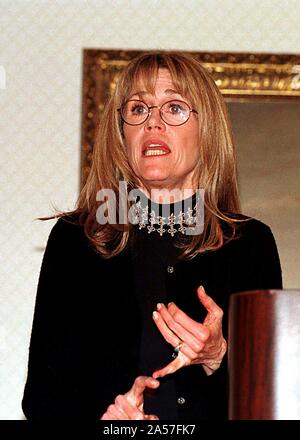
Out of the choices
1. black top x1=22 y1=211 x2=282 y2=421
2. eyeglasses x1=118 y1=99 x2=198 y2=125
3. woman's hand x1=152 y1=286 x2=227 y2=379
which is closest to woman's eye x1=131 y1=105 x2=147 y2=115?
eyeglasses x1=118 y1=99 x2=198 y2=125

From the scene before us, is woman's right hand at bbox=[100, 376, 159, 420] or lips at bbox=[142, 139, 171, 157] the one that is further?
lips at bbox=[142, 139, 171, 157]

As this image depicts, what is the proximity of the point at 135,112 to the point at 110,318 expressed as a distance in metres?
0.45

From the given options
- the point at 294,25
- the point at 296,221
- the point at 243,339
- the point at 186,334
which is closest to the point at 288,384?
the point at 243,339

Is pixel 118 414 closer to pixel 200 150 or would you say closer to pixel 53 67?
pixel 200 150

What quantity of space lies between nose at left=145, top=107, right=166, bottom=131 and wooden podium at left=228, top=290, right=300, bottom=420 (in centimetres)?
101

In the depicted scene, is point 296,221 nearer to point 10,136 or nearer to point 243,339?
point 10,136

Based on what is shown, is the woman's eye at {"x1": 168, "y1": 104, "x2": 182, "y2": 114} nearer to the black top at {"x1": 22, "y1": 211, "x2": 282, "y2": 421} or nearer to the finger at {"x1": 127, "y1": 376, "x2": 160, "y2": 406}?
the black top at {"x1": 22, "y1": 211, "x2": 282, "y2": 421}

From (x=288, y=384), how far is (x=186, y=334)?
18.8 inches

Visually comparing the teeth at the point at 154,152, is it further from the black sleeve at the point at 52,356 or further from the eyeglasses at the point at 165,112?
the black sleeve at the point at 52,356

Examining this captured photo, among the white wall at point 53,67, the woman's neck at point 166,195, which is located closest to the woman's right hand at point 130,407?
the woman's neck at point 166,195

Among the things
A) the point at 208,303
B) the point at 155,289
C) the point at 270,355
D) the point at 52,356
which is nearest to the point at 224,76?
the point at 155,289

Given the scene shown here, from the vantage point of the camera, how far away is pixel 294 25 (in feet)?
10.4

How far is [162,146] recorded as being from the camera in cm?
203

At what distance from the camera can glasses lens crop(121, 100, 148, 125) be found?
2.08 m
